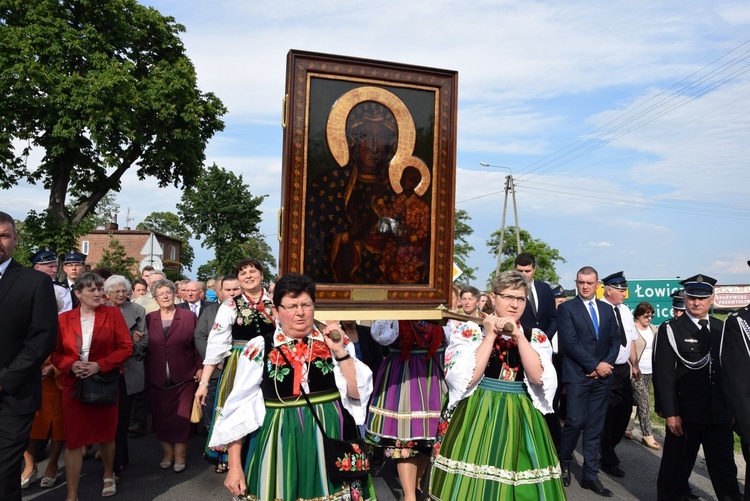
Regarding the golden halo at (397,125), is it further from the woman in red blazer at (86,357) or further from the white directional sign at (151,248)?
the white directional sign at (151,248)

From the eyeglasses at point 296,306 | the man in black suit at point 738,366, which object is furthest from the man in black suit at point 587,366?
the eyeglasses at point 296,306

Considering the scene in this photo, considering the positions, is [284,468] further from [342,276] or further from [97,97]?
[97,97]

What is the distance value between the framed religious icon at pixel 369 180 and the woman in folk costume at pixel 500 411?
2.70 ft

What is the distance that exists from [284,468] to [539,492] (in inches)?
60.4

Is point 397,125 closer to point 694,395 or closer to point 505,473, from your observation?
point 505,473

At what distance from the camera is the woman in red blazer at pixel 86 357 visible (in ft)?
19.3

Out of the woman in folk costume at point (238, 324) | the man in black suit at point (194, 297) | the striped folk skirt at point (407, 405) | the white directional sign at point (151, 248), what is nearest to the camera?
the striped folk skirt at point (407, 405)

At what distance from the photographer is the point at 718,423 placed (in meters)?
5.66

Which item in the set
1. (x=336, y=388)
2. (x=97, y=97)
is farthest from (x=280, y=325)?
(x=97, y=97)

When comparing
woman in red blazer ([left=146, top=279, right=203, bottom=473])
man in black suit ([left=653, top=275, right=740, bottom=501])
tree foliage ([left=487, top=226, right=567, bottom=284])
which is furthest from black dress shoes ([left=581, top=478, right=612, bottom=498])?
tree foliage ([left=487, top=226, right=567, bottom=284])

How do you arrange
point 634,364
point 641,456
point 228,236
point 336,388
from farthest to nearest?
1. point 228,236
2. point 634,364
3. point 641,456
4. point 336,388

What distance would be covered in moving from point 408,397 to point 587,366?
2.08 metres

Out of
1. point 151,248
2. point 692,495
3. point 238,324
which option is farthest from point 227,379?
point 151,248

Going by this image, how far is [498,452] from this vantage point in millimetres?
3971
